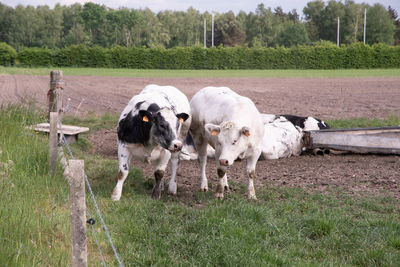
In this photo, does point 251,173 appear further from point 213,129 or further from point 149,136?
point 149,136

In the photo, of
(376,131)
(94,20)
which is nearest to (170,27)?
(94,20)

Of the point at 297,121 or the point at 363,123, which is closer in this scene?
the point at 297,121

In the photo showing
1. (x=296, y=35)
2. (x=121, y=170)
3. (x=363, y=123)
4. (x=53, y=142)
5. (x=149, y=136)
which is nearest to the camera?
(x=53, y=142)

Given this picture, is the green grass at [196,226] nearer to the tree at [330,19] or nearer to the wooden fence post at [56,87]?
the wooden fence post at [56,87]

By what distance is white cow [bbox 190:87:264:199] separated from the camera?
7.12 m

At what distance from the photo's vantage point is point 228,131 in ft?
23.5

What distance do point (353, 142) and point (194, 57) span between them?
4966 cm

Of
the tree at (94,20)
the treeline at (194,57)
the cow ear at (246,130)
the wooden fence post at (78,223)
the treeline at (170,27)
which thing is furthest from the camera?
the tree at (94,20)

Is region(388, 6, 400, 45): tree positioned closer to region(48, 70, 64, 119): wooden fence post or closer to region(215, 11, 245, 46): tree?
region(215, 11, 245, 46): tree

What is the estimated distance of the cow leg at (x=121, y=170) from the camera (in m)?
6.85

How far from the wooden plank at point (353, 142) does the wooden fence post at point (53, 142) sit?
572 cm

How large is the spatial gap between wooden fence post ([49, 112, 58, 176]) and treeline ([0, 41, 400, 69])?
5210 centimetres

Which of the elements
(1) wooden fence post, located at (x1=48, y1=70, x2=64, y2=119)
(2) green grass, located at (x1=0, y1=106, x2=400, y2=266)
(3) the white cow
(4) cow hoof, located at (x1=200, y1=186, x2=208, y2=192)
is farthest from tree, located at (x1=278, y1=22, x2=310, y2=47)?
(2) green grass, located at (x1=0, y1=106, x2=400, y2=266)

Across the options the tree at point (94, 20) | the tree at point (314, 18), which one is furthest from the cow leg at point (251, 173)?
the tree at point (314, 18)
